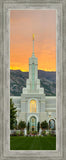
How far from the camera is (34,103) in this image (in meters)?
23.5

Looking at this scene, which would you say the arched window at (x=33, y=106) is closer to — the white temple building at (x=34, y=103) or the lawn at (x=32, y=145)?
the white temple building at (x=34, y=103)

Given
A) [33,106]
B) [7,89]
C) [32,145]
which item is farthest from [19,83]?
[33,106]

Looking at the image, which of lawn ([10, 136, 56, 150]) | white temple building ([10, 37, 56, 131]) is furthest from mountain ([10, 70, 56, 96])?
white temple building ([10, 37, 56, 131])

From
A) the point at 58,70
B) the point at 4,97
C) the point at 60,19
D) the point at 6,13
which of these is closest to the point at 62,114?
the point at 58,70

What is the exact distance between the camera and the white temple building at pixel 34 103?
855 inches

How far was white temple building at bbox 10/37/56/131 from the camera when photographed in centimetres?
2172

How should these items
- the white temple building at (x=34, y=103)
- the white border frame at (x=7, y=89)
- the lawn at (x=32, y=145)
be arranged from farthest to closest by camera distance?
the white temple building at (x=34, y=103) < the lawn at (x=32, y=145) < the white border frame at (x=7, y=89)

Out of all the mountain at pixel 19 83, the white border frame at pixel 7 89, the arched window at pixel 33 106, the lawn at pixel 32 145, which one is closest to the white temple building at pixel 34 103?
the arched window at pixel 33 106

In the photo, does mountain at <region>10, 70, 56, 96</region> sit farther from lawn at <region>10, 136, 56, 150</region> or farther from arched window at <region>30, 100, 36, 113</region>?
arched window at <region>30, 100, 36, 113</region>

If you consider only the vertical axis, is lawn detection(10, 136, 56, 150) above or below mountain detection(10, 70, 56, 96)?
below

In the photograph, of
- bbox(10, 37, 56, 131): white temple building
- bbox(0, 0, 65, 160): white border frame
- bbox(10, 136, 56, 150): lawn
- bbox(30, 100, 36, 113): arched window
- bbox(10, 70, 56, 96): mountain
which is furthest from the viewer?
bbox(30, 100, 36, 113): arched window

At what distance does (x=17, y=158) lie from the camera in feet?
7.05

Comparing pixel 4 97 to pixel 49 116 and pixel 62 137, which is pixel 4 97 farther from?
pixel 49 116

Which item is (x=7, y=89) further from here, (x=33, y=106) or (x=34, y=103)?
(x=33, y=106)
